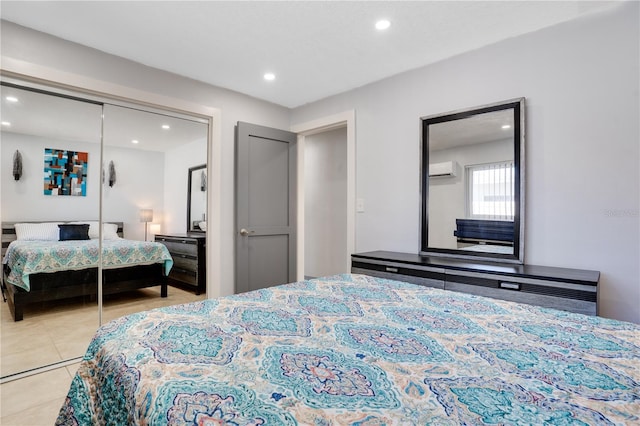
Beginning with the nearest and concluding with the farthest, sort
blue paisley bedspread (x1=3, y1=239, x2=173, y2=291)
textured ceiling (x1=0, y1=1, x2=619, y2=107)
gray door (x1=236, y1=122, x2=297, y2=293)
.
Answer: textured ceiling (x1=0, y1=1, x2=619, y2=107), blue paisley bedspread (x1=3, y1=239, x2=173, y2=291), gray door (x1=236, y1=122, x2=297, y2=293)

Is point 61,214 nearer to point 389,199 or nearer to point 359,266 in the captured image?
point 359,266

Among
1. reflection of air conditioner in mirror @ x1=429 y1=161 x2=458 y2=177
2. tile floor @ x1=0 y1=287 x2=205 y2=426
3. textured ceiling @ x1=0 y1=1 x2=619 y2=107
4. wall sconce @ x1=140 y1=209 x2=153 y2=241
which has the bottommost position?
tile floor @ x1=0 y1=287 x2=205 y2=426

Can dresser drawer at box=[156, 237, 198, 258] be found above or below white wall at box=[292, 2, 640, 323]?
below

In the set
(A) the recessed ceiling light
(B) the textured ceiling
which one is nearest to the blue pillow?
(B) the textured ceiling

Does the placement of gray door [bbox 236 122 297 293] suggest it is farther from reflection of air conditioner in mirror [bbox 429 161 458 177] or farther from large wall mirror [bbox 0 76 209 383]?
reflection of air conditioner in mirror [bbox 429 161 458 177]

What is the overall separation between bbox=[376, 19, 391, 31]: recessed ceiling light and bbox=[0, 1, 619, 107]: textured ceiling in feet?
0.12

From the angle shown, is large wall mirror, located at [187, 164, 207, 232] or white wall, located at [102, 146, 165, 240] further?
large wall mirror, located at [187, 164, 207, 232]

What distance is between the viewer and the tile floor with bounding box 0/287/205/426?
200 cm

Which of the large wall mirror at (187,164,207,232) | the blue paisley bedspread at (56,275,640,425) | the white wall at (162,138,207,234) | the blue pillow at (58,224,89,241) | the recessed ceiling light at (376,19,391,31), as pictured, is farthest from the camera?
the large wall mirror at (187,164,207,232)

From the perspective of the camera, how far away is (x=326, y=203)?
16.1 feet

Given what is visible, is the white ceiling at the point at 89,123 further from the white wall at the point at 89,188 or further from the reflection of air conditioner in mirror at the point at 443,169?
the reflection of air conditioner in mirror at the point at 443,169

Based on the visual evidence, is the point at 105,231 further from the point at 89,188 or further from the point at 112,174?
the point at 112,174

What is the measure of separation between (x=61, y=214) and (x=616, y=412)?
340 centimetres

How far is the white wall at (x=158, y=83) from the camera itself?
236 cm
